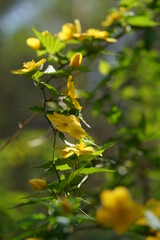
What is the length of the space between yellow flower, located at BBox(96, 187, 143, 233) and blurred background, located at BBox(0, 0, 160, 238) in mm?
302

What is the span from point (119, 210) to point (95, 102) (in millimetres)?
1053

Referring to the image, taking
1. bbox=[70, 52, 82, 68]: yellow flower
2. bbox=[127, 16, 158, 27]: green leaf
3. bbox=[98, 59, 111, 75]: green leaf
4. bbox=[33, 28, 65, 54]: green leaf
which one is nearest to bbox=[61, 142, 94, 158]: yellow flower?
bbox=[70, 52, 82, 68]: yellow flower

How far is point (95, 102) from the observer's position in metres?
1.58

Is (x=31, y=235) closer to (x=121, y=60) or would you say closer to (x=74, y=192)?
(x=74, y=192)

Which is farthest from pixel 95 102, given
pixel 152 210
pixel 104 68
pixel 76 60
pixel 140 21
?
pixel 152 210

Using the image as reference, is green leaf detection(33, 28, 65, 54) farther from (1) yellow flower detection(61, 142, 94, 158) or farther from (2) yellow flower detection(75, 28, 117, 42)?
(1) yellow flower detection(61, 142, 94, 158)

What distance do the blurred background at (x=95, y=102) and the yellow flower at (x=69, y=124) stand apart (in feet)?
0.36

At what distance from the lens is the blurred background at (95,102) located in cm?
158

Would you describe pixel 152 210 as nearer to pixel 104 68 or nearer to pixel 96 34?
pixel 96 34

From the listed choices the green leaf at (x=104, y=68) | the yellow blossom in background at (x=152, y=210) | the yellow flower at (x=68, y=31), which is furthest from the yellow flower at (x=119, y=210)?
the green leaf at (x=104, y=68)

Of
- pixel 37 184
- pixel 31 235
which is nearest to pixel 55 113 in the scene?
pixel 37 184

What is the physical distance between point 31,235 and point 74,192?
0.61 feet

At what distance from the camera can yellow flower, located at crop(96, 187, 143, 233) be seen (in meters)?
0.54

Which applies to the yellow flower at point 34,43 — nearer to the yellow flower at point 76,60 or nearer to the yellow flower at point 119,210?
the yellow flower at point 76,60
